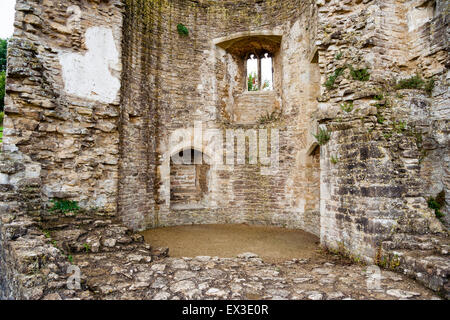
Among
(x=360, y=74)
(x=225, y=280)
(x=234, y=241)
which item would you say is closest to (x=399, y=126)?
(x=360, y=74)

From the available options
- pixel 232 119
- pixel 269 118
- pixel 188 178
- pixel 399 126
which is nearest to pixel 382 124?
pixel 399 126

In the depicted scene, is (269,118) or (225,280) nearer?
(225,280)

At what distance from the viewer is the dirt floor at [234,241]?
550cm

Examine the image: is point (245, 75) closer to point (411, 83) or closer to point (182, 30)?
point (182, 30)

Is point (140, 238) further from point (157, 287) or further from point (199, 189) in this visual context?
point (199, 189)

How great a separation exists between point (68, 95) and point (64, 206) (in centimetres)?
229

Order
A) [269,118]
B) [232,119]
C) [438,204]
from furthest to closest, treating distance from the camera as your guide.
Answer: [232,119], [269,118], [438,204]

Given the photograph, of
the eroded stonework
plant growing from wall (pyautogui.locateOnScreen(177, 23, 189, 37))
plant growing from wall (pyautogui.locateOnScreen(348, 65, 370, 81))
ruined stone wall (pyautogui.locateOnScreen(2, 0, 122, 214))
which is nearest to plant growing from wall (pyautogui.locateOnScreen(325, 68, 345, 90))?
the eroded stonework

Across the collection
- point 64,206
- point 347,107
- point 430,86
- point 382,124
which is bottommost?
point 64,206

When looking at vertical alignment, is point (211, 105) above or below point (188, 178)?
above

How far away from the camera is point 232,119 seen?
932cm

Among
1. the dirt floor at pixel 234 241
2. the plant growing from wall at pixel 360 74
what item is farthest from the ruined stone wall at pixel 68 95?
the plant growing from wall at pixel 360 74

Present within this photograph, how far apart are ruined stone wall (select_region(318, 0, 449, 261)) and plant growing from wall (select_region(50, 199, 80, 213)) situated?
5.08 m

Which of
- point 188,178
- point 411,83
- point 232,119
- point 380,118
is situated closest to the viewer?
point 380,118
